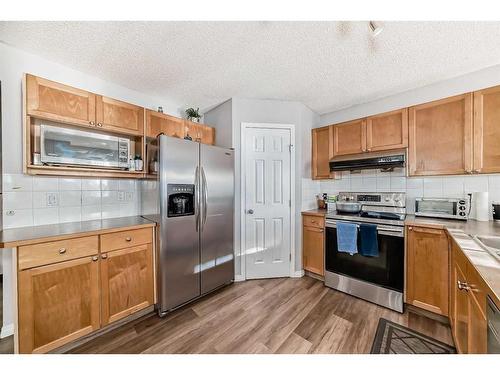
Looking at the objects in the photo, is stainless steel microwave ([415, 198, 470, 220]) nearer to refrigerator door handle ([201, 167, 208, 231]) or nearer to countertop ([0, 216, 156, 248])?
refrigerator door handle ([201, 167, 208, 231])

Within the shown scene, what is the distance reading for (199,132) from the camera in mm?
2748

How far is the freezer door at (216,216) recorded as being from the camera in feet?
7.18

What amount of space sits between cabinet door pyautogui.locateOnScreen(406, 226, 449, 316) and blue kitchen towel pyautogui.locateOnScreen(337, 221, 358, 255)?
467mm

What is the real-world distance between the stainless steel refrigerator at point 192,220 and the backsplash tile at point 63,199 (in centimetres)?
28

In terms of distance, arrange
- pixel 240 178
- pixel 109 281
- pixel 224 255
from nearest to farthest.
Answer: pixel 109 281 → pixel 224 255 → pixel 240 178

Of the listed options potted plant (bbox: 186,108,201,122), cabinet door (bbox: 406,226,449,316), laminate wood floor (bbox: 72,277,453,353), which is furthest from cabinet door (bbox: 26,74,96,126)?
cabinet door (bbox: 406,226,449,316)

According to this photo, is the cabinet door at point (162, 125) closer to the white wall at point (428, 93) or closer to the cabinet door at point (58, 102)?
the cabinet door at point (58, 102)

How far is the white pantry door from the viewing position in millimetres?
2686

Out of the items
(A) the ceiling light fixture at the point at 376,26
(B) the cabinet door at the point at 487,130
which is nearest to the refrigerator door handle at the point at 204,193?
(A) the ceiling light fixture at the point at 376,26

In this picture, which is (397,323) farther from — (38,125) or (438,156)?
(38,125)

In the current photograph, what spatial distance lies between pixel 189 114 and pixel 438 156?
115 inches

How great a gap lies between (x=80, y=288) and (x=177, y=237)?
30.9 inches

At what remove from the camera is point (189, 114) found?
268cm

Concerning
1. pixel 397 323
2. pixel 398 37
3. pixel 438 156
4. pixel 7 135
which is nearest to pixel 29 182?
pixel 7 135
